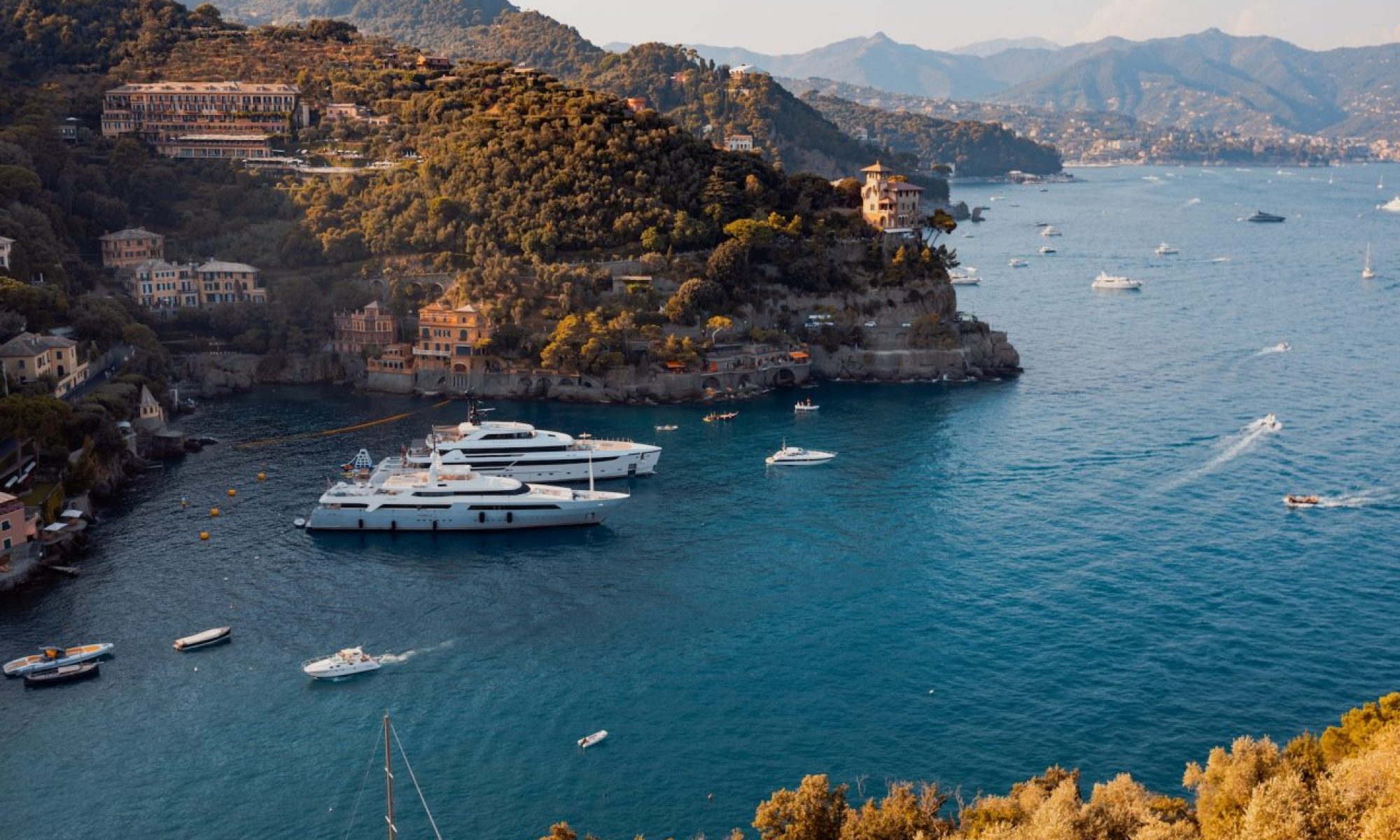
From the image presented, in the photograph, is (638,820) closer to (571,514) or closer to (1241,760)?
(1241,760)

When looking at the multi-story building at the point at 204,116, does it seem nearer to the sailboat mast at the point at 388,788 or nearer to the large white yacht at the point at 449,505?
the large white yacht at the point at 449,505

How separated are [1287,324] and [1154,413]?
4064cm

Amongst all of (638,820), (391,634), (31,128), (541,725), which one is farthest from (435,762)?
(31,128)

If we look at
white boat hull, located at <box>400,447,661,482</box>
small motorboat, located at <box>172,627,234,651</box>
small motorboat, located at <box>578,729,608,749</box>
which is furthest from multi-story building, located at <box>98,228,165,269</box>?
small motorboat, located at <box>578,729,608,749</box>

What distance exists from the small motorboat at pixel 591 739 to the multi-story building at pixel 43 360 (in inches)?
1851

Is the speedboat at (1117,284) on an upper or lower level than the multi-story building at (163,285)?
lower

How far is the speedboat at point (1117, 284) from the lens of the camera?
135500 mm

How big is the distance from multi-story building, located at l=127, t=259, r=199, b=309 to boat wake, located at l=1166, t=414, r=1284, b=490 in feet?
262

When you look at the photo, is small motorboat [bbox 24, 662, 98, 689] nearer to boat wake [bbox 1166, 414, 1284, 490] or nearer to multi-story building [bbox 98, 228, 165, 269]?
boat wake [bbox 1166, 414, 1284, 490]

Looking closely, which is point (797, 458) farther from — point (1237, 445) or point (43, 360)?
point (43, 360)

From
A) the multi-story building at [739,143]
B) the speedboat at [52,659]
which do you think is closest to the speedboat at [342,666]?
the speedboat at [52,659]

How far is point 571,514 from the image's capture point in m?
64.1

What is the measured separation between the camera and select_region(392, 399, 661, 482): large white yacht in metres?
69.9

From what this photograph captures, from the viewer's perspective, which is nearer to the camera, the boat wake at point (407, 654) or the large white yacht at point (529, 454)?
the boat wake at point (407, 654)
